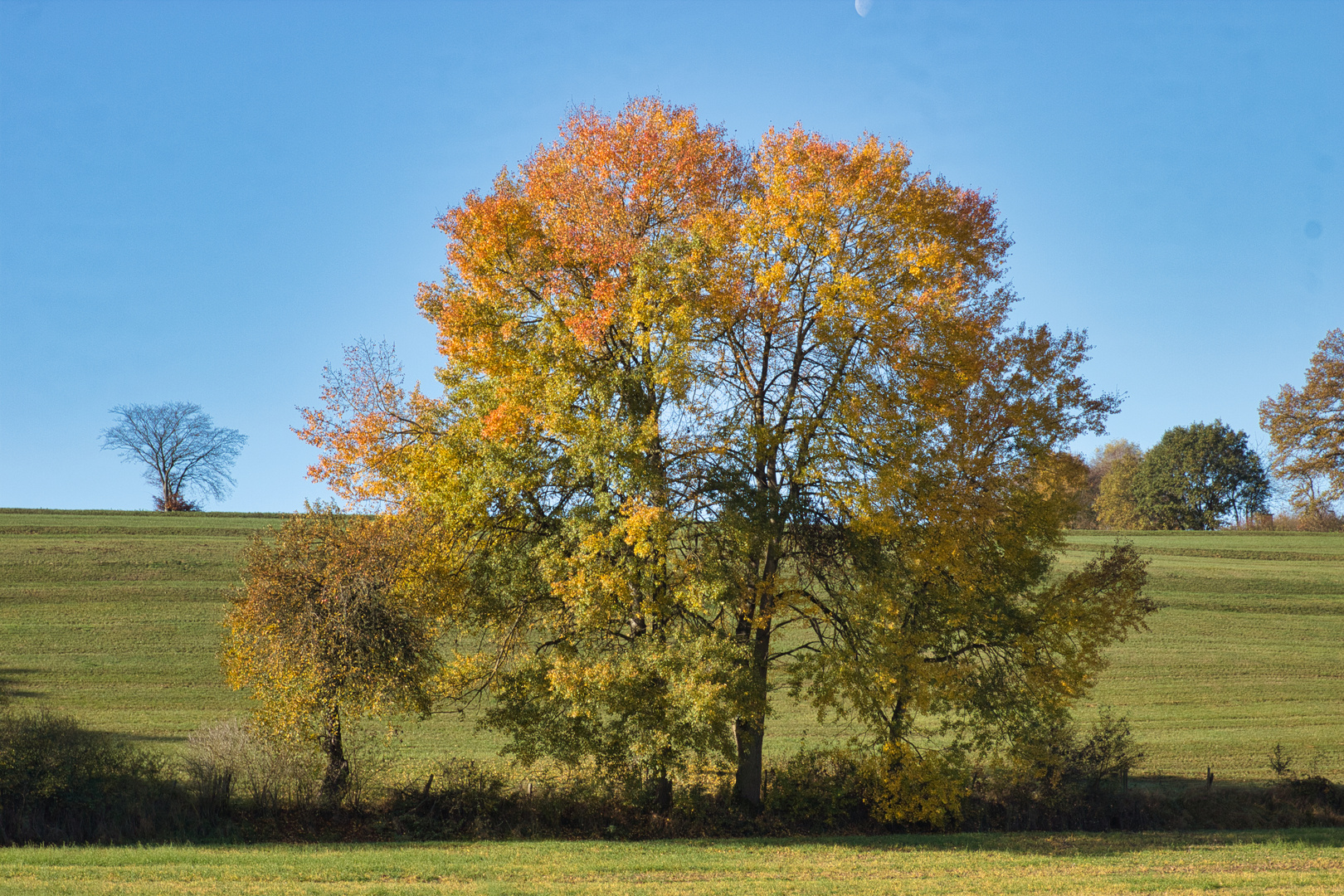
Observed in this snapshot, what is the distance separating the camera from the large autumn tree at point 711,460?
18.3 meters

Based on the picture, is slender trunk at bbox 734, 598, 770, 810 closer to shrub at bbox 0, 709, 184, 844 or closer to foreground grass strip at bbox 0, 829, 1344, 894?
foreground grass strip at bbox 0, 829, 1344, 894

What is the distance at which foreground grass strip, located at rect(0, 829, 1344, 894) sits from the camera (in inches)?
551

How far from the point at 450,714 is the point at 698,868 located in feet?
52.8

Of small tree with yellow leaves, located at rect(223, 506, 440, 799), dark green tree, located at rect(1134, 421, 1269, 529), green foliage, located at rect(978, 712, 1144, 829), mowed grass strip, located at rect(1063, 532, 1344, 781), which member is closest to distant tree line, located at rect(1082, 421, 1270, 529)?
dark green tree, located at rect(1134, 421, 1269, 529)

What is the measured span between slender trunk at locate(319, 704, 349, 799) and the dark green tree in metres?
75.0

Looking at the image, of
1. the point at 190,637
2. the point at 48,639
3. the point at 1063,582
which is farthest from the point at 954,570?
the point at 48,639

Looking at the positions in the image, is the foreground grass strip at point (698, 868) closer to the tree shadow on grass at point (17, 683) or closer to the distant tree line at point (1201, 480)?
the tree shadow on grass at point (17, 683)

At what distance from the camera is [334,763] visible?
19375 mm

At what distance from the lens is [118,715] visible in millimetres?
26281

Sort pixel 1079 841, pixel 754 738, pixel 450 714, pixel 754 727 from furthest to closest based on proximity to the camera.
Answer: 1. pixel 450 714
2. pixel 754 738
3. pixel 754 727
4. pixel 1079 841

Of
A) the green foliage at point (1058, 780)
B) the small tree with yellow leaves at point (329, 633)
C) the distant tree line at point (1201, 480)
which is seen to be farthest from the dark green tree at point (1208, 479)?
the small tree with yellow leaves at point (329, 633)

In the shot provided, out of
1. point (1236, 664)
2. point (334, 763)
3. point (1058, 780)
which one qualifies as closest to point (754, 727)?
point (1058, 780)

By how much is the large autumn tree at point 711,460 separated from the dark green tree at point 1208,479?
64.4m

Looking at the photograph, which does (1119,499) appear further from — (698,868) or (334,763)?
(334,763)
